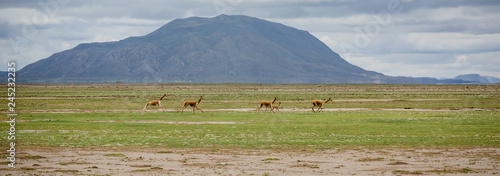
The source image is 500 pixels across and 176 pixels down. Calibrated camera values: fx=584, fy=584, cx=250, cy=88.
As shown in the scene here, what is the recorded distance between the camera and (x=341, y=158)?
2109 centimetres

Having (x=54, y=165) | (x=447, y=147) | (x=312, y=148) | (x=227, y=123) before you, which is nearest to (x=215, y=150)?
(x=312, y=148)

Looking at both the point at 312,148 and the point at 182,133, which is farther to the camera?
the point at 182,133

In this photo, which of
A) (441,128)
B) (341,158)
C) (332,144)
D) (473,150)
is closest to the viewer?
(341,158)

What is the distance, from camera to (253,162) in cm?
2011

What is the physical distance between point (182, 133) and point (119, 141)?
452cm

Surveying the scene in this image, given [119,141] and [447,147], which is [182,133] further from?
[447,147]

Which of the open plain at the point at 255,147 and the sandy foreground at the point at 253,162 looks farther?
the open plain at the point at 255,147

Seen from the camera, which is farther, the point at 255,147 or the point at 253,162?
the point at 255,147

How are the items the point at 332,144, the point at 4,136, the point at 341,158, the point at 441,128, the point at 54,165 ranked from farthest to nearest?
the point at 441,128 → the point at 4,136 → the point at 332,144 → the point at 341,158 → the point at 54,165

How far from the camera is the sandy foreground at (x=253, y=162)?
18.2 m

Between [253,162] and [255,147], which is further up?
[255,147]

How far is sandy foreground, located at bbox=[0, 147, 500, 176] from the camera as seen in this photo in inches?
716

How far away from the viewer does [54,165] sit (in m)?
19.0

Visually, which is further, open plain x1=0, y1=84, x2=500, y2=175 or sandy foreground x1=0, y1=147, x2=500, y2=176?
open plain x1=0, y1=84, x2=500, y2=175
